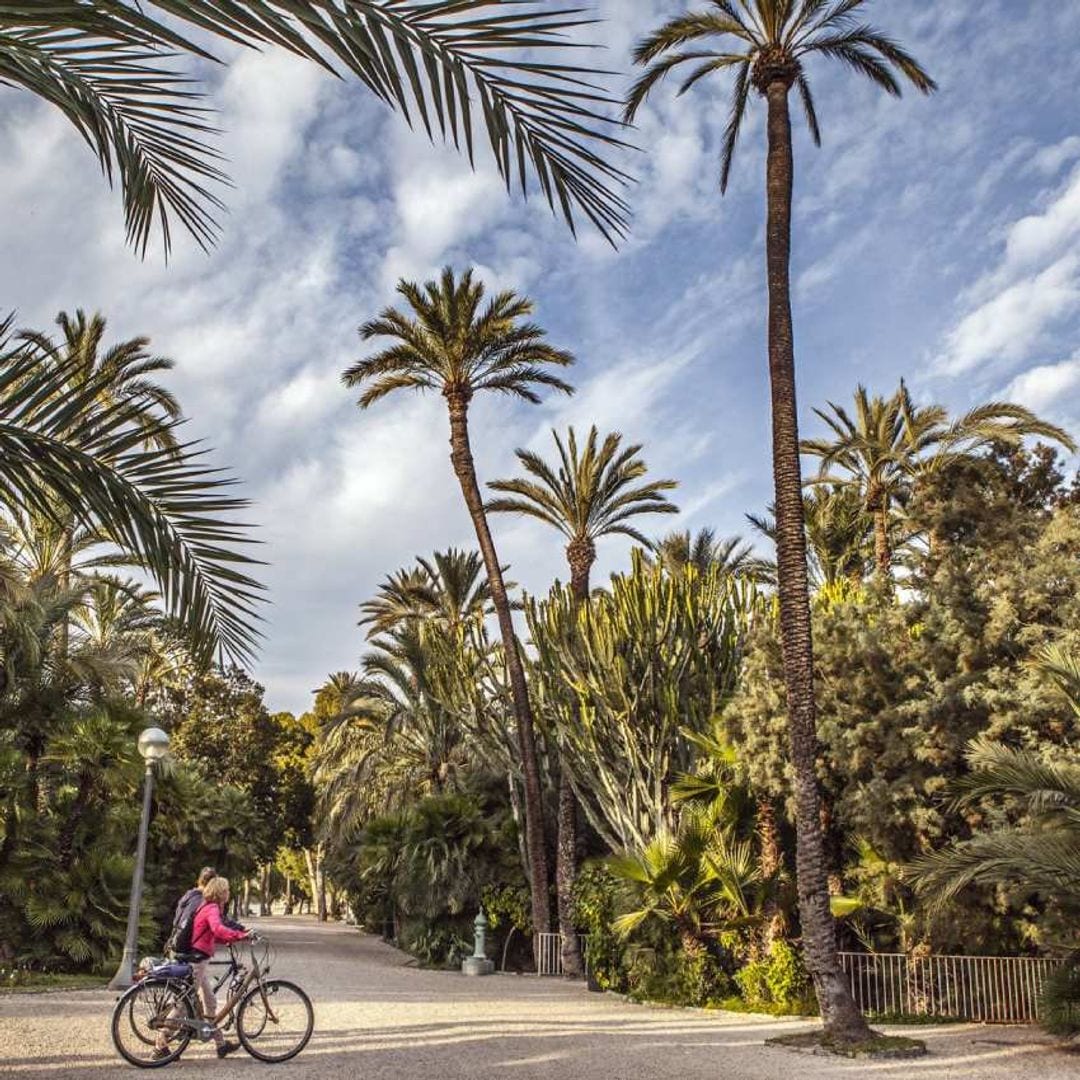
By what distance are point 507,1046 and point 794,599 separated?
613cm

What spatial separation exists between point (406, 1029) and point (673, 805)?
8394 millimetres

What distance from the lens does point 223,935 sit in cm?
946

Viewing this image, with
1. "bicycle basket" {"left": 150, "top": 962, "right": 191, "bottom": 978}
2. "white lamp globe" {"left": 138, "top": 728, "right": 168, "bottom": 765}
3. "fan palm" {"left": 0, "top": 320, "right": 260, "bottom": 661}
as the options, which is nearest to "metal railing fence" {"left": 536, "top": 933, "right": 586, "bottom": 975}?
"white lamp globe" {"left": 138, "top": 728, "right": 168, "bottom": 765}

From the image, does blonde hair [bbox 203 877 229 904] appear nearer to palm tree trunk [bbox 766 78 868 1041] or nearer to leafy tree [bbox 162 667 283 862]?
palm tree trunk [bbox 766 78 868 1041]

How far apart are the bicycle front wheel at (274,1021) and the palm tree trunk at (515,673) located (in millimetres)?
14232

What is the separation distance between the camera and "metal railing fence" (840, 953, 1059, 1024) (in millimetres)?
14539

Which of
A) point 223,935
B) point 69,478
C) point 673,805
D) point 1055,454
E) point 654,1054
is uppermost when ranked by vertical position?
point 1055,454

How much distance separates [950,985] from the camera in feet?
49.6

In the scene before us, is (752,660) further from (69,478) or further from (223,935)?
(69,478)

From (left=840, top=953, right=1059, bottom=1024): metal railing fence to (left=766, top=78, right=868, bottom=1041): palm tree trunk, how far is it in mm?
1926

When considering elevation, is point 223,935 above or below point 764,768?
below

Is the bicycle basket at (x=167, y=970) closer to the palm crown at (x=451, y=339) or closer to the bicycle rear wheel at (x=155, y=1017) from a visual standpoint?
the bicycle rear wheel at (x=155, y=1017)

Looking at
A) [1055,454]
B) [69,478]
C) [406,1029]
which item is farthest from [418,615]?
[69,478]

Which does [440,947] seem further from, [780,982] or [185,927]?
[185,927]
